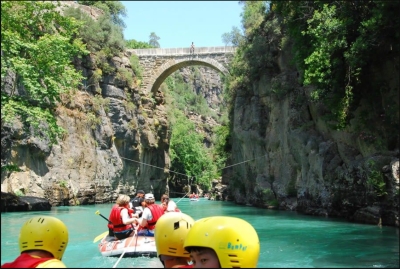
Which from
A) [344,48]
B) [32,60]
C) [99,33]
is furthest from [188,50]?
[32,60]

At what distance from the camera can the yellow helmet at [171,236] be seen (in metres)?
3.26

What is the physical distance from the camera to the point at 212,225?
104 inches

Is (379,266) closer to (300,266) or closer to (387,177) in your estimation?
(300,266)

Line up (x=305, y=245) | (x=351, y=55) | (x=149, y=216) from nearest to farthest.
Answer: (x=149, y=216) < (x=305, y=245) < (x=351, y=55)

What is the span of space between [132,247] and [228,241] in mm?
6616

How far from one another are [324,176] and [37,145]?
Answer: 12.6 metres

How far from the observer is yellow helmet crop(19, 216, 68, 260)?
289 centimetres

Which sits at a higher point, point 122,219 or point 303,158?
point 303,158

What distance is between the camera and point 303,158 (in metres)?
20.5

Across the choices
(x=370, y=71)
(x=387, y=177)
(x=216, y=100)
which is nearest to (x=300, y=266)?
(x=387, y=177)

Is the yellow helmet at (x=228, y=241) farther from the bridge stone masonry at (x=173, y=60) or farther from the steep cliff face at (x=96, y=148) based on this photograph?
the bridge stone masonry at (x=173, y=60)

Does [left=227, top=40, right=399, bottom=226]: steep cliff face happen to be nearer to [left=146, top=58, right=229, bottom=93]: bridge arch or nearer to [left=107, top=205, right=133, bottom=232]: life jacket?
[left=107, top=205, right=133, bottom=232]: life jacket

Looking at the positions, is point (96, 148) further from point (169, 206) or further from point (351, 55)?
point (169, 206)

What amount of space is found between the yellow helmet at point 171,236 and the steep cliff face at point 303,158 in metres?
11.5
